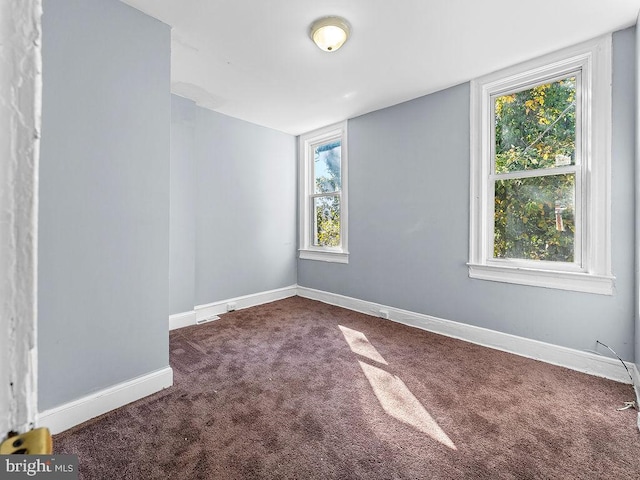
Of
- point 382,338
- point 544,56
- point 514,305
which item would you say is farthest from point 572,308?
point 544,56

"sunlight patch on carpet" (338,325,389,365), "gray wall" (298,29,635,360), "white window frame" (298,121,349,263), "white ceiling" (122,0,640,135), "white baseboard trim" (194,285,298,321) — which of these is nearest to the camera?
"white ceiling" (122,0,640,135)

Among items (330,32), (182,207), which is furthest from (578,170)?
(182,207)

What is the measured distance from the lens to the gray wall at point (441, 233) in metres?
2.07

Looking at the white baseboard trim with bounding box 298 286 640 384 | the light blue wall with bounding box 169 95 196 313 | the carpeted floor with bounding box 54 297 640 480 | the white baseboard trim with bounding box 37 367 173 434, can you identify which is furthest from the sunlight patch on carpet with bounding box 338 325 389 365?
the light blue wall with bounding box 169 95 196 313

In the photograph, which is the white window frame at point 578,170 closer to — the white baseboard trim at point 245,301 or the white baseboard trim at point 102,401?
the white baseboard trim at point 245,301

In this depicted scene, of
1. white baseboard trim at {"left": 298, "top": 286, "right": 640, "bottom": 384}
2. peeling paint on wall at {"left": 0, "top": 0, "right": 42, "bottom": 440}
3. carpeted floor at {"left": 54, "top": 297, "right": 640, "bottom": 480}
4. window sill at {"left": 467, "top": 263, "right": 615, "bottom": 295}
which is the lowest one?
carpeted floor at {"left": 54, "top": 297, "right": 640, "bottom": 480}

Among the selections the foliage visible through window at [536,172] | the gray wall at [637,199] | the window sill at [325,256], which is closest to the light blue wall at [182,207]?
the window sill at [325,256]

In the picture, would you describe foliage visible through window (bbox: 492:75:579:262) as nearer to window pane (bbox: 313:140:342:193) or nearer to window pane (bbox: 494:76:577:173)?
window pane (bbox: 494:76:577:173)

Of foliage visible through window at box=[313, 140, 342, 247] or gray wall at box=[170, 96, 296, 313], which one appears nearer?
gray wall at box=[170, 96, 296, 313]

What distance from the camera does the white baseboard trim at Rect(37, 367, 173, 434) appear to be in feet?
5.22

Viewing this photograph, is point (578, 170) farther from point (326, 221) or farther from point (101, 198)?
Result: point (101, 198)

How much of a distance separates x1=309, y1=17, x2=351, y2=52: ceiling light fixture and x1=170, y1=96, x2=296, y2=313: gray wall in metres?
1.73

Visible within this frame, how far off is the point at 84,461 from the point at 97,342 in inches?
23.3

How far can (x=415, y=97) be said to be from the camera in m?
3.11
